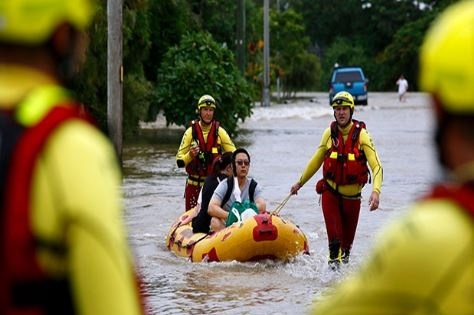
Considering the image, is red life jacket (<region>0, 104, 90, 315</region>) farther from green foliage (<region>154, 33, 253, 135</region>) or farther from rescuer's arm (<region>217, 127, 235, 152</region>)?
green foliage (<region>154, 33, 253, 135</region>)

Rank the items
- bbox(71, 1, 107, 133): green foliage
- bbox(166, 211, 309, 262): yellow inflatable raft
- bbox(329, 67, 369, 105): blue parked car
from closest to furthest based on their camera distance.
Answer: bbox(166, 211, 309, 262): yellow inflatable raft → bbox(71, 1, 107, 133): green foliage → bbox(329, 67, 369, 105): blue parked car

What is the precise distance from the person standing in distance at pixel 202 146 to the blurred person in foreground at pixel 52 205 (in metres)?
13.3

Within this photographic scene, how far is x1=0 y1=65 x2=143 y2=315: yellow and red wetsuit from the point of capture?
262cm

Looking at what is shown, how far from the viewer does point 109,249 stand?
8.73 feet

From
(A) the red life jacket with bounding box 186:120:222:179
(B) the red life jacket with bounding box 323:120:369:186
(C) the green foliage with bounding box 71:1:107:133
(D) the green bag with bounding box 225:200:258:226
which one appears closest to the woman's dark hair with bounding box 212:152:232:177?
(D) the green bag with bounding box 225:200:258:226

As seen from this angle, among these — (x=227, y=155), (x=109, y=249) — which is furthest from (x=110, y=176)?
(x=227, y=155)

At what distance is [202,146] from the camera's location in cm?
1623

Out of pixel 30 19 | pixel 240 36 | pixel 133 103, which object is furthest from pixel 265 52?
pixel 30 19

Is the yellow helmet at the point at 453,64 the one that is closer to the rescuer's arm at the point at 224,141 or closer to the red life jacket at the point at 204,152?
the red life jacket at the point at 204,152

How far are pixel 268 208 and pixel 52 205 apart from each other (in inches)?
699

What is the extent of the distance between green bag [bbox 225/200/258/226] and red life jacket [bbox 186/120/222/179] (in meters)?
1.48

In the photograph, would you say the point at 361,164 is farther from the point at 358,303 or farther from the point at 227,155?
the point at 358,303

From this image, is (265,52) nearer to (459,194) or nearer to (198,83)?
(198,83)

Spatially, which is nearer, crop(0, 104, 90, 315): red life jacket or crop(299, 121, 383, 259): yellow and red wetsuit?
crop(0, 104, 90, 315): red life jacket
